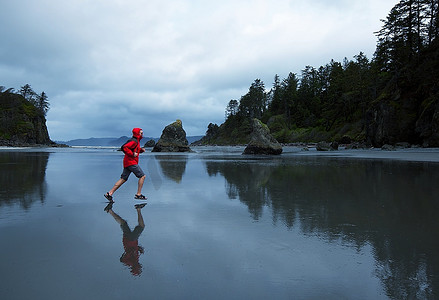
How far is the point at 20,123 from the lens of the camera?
9069 centimetres

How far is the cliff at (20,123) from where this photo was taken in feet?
282

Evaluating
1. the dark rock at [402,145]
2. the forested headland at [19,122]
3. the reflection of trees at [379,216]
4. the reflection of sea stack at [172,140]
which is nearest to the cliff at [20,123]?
the forested headland at [19,122]

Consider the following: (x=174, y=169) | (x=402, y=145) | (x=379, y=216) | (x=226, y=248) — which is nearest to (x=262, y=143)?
(x=402, y=145)

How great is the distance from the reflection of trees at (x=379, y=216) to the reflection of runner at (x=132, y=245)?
226 cm

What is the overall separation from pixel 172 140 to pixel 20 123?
239 ft

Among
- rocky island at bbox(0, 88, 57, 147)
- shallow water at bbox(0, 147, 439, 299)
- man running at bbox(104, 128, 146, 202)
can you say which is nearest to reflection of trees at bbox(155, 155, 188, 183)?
man running at bbox(104, 128, 146, 202)

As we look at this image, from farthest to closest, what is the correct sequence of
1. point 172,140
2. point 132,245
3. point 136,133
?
point 172,140 → point 136,133 → point 132,245

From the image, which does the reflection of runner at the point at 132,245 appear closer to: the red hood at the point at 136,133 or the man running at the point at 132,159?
the man running at the point at 132,159

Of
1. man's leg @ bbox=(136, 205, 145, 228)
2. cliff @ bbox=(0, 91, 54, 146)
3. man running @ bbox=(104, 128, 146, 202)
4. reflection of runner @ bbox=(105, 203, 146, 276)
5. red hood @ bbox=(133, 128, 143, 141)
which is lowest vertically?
man's leg @ bbox=(136, 205, 145, 228)

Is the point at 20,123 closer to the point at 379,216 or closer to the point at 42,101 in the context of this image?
the point at 42,101

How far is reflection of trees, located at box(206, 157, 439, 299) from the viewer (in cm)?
293

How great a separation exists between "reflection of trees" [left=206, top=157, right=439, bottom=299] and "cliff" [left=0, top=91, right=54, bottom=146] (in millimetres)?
92240

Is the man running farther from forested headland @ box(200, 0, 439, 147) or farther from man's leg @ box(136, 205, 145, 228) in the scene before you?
forested headland @ box(200, 0, 439, 147)

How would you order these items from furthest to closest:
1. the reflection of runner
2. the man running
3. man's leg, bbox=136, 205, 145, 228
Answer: the man running < man's leg, bbox=136, 205, 145, 228 < the reflection of runner
